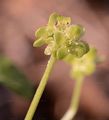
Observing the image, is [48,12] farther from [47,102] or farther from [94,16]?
[47,102]

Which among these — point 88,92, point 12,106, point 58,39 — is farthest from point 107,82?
point 58,39

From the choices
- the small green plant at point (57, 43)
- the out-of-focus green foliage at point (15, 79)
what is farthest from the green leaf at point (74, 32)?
the out-of-focus green foliage at point (15, 79)

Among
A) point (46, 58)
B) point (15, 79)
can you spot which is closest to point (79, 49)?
point (15, 79)

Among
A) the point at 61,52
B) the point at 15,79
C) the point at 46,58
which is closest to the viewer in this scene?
the point at 61,52

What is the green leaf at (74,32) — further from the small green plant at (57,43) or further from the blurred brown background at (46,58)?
the blurred brown background at (46,58)

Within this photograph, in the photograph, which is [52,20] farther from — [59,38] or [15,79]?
[15,79]

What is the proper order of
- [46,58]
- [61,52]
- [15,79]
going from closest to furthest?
1. [61,52]
2. [15,79]
3. [46,58]

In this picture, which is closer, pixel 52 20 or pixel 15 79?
pixel 52 20
